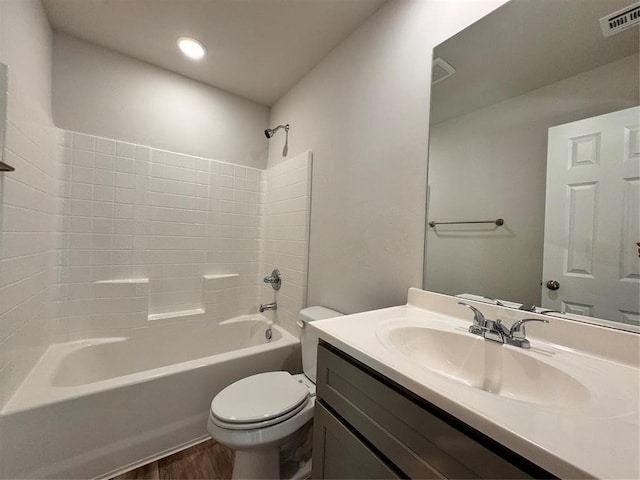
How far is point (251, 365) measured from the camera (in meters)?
1.54

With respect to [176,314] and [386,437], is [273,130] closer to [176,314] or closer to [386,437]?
[176,314]

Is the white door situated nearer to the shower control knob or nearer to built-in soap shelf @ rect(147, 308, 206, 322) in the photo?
the shower control knob

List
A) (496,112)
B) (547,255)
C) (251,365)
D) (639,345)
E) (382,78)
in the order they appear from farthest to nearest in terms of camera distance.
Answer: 1. (251,365)
2. (382,78)
3. (496,112)
4. (547,255)
5. (639,345)

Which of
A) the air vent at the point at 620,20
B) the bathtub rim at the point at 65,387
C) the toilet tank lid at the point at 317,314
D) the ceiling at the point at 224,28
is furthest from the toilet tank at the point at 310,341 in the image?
the ceiling at the point at 224,28

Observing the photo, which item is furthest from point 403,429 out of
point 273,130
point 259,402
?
point 273,130

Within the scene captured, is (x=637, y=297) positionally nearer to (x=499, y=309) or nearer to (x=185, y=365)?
(x=499, y=309)

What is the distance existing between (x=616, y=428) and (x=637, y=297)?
0.47 meters

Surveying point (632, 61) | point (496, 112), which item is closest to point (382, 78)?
point (496, 112)

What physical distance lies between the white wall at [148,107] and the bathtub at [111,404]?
4.75 feet

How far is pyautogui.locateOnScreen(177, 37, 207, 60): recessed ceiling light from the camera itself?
1616 millimetres

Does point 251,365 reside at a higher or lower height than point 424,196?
lower

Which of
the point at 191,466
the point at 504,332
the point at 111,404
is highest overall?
the point at 504,332

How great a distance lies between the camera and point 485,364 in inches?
30.5

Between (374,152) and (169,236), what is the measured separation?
1.63m
